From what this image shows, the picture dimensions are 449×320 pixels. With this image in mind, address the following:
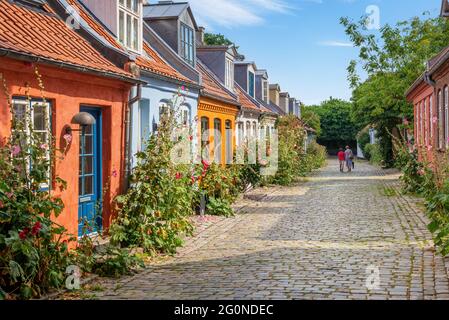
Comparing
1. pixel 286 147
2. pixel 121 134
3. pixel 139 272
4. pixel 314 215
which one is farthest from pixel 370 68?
pixel 139 272

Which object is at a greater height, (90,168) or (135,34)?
(135,34)

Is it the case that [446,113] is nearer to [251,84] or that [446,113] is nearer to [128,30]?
[128,30]

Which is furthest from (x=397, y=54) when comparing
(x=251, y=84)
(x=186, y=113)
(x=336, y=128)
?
(x=336, y=128)

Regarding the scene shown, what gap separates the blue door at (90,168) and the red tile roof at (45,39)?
92cm

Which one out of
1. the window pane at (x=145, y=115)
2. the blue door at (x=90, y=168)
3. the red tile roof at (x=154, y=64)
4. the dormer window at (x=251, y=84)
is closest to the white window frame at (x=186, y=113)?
the red tile roof at (x=154, y=64)

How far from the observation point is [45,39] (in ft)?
32.2

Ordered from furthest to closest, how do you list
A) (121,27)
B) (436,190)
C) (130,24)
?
(130,24) → (121,27) → (436,190)

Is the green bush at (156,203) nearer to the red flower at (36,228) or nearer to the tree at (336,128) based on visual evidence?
the red flower at (36,228)

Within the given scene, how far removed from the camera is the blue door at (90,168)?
10695mm

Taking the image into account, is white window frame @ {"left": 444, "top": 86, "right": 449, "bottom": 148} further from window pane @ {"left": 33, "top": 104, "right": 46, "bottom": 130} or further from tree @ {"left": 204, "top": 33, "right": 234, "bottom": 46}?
tree @ {"left": 204, "top": 33, "right": 234, "bottom": 46}

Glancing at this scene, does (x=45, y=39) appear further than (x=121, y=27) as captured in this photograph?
No

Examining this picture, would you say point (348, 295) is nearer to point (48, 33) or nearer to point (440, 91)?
point (48, 33)

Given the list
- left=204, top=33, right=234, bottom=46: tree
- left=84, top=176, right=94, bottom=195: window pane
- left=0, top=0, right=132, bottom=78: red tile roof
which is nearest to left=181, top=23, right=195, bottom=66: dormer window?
left=0, top=0, right=132, bottom=78: red tile roof

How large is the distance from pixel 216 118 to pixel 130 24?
7.27 metres
